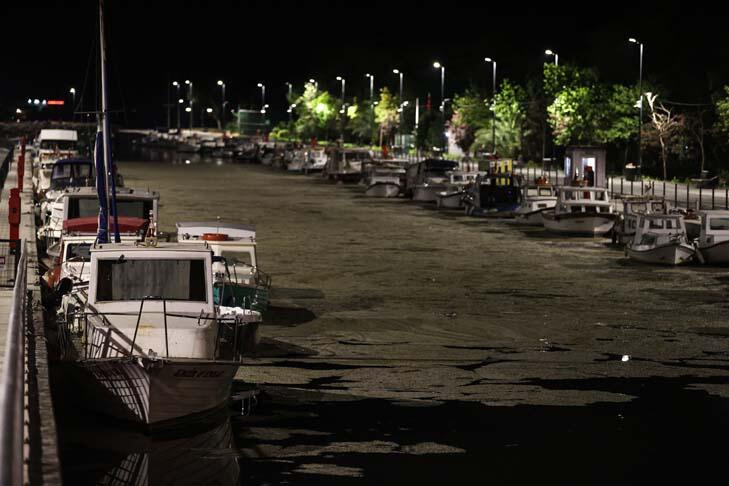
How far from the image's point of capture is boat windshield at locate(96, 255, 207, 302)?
21.3m

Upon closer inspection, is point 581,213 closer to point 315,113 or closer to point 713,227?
point 713,227

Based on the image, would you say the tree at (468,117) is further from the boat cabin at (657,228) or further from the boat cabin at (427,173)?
the boat cabin at (657,228)

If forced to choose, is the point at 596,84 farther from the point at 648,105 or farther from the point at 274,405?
the point at 274,405

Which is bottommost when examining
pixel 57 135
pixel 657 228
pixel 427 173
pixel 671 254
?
pixel 671 254

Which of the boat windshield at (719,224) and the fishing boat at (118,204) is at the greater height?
the fishing boat at (118,204)

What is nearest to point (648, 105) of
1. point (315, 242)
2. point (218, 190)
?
point (218, 190)

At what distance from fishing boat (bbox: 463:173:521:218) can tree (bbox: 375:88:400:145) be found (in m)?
77.9

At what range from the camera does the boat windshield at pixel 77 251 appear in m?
28.8

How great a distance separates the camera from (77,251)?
2986cm

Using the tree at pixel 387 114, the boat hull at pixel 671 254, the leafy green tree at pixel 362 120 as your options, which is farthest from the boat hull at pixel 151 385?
the leafy green tree at pixel 362 120

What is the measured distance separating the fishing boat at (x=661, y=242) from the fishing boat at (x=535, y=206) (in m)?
13.2

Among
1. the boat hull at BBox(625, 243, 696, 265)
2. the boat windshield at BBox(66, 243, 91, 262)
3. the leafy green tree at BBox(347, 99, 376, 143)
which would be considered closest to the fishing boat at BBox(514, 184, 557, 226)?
the boat hull at BBox(625, 243, 696, 265)

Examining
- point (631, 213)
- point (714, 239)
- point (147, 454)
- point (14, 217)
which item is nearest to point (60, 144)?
point (631, 213)

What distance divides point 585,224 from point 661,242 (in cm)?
927
